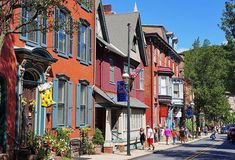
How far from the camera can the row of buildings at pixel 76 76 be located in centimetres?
1670

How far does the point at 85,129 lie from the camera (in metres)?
23.8

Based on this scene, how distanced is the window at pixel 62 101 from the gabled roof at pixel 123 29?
12.0 meters

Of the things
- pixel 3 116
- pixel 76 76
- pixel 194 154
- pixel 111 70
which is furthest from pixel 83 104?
pixel 3 116

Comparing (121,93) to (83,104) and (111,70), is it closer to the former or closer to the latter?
(83,104)

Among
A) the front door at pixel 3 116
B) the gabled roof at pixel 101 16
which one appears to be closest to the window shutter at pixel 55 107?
the front door at pixel 3 116

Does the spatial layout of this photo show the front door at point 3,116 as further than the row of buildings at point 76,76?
No

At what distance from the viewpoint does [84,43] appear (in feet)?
82.1

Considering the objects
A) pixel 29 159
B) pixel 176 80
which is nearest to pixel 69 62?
pixel 29 159

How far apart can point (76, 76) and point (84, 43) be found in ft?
8.22

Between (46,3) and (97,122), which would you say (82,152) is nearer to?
(97,122)

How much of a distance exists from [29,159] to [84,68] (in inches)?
376

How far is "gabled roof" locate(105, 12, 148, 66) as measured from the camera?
34062 mm

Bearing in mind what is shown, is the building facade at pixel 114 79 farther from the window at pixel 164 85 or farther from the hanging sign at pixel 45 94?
the window at pixel 164 85

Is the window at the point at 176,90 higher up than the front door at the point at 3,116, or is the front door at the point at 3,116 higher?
the window at the point at 176,90
